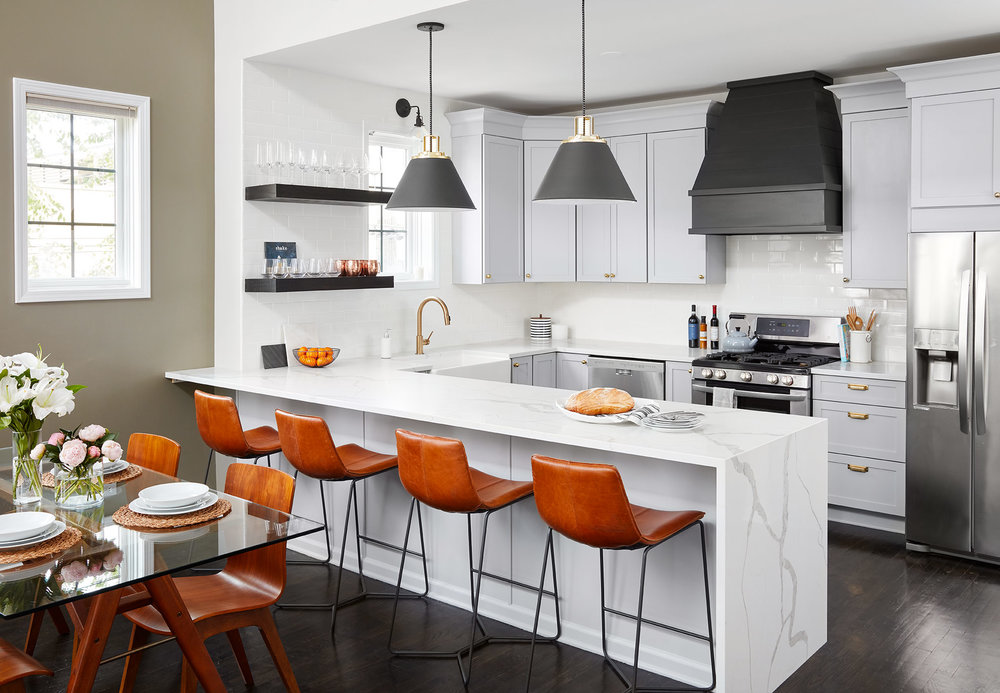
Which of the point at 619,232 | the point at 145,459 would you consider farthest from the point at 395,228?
the point at 145,459

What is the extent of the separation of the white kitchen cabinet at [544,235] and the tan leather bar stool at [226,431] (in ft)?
9.62

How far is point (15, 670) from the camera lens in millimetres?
2490

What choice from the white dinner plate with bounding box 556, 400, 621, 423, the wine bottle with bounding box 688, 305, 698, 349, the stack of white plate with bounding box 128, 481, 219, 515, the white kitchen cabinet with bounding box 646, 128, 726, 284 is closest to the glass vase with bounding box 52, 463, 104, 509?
the stack of white plate with bounding box 128, 481, 219, 515

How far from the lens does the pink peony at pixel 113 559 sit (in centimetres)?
243

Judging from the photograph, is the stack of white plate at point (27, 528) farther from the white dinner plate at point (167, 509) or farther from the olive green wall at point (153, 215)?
the olive green wall at point (153, 215)

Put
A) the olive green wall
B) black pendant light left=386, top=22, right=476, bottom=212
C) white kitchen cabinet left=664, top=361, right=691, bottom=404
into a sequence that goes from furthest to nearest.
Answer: white kitchen cabinet left=664, top=361, right=691, bottom=404 → the olive green wall → black pendant light left=386, top=22, right=476, bottom=212

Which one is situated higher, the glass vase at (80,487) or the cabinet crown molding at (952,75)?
the cabinet crown molding at (952,75)

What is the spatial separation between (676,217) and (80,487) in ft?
14.9

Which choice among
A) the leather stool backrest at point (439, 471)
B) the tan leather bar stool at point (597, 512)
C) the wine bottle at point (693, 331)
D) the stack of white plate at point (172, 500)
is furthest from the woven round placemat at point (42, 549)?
the wine bottle at point (693, 331)

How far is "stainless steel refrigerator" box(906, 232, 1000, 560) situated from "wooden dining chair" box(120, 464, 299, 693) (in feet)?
11.7

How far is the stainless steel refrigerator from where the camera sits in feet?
15.3

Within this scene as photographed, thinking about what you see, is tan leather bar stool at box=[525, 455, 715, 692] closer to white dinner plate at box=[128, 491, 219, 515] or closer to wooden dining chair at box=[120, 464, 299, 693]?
wooden dining chair at box=[120, 464, 299, 693]

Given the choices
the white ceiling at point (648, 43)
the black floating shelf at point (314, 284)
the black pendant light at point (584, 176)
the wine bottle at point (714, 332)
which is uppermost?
the white ceiling at point (648, 43)

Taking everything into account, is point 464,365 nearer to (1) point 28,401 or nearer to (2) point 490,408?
A: (2) point 490,408
